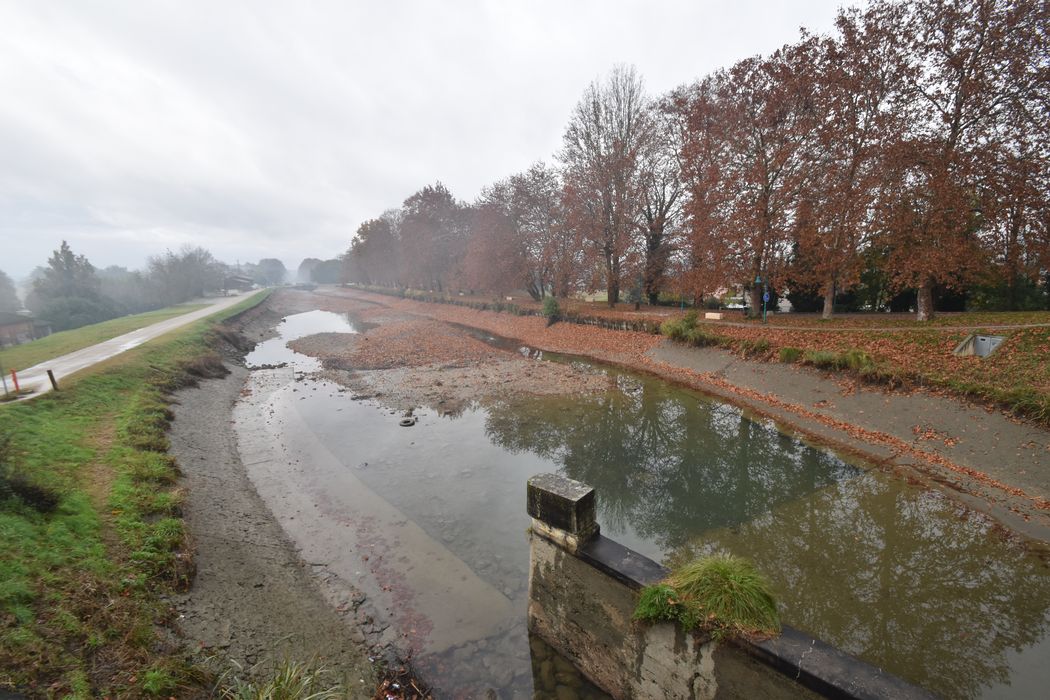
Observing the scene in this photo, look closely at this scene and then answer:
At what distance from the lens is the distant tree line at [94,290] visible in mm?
40250

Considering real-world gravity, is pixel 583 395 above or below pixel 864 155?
below

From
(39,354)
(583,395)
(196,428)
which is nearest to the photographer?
(196,428)

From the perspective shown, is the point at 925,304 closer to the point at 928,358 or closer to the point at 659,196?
the point at 928,358

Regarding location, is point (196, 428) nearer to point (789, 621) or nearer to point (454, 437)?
point (454, 437)

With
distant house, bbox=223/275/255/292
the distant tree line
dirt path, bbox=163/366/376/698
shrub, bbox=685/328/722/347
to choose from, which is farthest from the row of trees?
distant house, bbox=223/275/255/292

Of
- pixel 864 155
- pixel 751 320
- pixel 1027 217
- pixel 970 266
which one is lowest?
pixel 751 320

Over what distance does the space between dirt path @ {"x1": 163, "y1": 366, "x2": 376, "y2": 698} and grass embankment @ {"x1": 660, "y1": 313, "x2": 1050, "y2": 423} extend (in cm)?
1512

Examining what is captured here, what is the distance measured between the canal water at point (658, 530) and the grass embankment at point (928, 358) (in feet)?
12.6

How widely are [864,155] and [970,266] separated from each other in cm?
580

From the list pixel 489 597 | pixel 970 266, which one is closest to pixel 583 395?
pixel 489 597

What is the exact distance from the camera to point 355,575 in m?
7.22

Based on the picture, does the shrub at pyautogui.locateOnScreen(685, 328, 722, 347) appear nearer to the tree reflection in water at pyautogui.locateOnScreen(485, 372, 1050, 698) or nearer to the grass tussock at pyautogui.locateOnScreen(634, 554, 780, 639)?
the tree reflection in water at pyautogui.locateOnScreen(485, 372, 1050, 698)

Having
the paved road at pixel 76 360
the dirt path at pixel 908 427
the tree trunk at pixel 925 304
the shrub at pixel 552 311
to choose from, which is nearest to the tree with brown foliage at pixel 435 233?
the shrub at pixel 552 311

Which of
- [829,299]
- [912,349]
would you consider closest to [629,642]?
[912,349]
